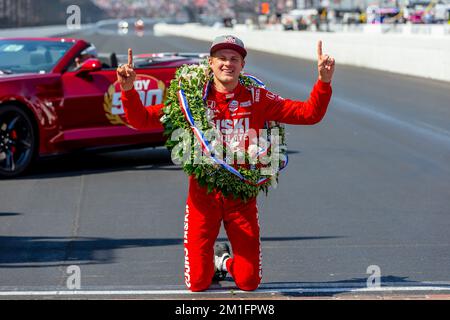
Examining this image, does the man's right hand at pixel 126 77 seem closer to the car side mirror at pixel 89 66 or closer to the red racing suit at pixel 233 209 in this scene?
the red racing suit at pixel 233 209

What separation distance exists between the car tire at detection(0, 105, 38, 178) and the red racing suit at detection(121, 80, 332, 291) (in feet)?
21.4

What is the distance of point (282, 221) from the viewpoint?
35.5 ft

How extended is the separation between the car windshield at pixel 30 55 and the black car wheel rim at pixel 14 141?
804mm

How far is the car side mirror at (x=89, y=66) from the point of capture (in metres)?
14.2

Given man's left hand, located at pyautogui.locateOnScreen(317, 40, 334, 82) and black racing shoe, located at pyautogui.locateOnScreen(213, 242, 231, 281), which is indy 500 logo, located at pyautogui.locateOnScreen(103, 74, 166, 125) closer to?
black racing shoe, located at pyautogui.locateOnScreen(213, 242, 231, 281)

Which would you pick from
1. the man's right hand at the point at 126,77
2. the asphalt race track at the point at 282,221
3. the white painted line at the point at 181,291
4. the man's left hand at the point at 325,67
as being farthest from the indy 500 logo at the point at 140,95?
the man's left hand at the point at 325,67

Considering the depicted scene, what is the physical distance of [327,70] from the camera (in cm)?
707

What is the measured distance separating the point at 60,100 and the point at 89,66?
1.67 feet

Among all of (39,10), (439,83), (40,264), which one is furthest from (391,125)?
(39,10)

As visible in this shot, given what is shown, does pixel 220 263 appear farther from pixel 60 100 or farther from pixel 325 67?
pixel 60 100

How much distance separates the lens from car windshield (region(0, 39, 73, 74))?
1445 centimetres

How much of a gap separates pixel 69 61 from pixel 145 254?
565 centimetres

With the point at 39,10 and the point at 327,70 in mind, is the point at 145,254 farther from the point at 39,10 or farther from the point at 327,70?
the point at 39,10
